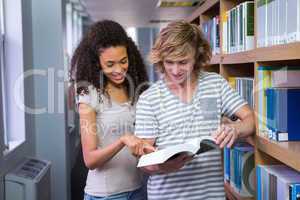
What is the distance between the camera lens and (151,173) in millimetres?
1339

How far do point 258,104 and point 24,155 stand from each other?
1686 mm

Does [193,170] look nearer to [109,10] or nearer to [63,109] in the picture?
[63,109]

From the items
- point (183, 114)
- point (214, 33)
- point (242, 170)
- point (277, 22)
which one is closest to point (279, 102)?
point (277, 22)

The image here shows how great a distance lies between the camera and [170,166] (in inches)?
50.8

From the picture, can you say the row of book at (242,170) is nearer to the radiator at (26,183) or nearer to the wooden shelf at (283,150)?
the wooden shelf at (283,150)

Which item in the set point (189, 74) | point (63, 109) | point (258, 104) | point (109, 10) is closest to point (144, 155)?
point (189, 74)

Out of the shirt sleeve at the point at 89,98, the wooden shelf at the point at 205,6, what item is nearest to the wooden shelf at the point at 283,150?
the shirt sleeve at the point at 89,98

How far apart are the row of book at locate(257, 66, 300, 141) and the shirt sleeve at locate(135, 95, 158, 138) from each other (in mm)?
484

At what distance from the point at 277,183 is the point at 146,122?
0.59 meters

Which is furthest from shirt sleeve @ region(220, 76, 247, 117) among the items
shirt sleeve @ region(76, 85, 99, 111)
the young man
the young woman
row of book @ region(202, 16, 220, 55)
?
row of book @ region(202, 16, 220, 55)

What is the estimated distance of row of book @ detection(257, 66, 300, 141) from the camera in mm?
1438

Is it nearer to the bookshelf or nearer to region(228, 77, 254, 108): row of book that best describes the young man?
the bookshelf

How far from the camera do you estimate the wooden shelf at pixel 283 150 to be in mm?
1235

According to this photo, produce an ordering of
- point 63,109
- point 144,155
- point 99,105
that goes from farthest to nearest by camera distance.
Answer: point 63,109
point 99,105
point 144,155
